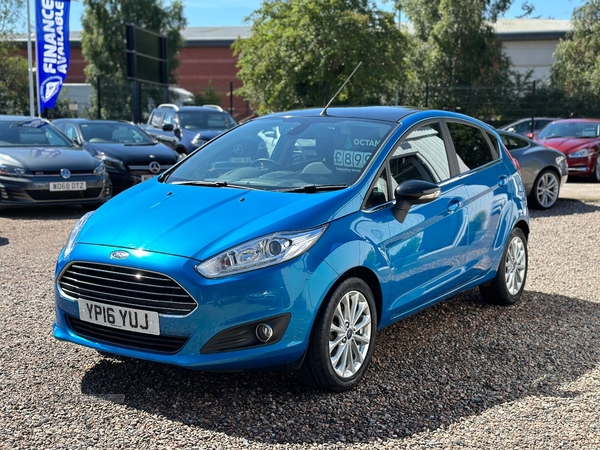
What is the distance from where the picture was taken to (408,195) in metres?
4.43

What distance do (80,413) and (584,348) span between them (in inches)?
130

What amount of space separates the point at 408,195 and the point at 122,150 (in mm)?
9080

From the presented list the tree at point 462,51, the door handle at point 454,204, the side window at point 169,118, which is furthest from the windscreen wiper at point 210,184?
the tree at point 462,51

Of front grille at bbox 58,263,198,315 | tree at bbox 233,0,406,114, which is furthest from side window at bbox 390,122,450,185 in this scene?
tree at bbox 233,0,406,114

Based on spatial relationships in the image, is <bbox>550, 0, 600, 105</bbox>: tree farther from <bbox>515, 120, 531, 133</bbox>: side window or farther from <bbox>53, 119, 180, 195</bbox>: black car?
<bbox>53, 119, 180, 195</bbox>: black car

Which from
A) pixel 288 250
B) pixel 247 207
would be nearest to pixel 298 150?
pixel 247 207

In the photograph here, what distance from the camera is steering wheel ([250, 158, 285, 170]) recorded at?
4781 mm

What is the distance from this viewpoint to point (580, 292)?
6.57m

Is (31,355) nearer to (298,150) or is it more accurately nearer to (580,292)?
(298,150)

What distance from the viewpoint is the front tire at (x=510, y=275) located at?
5.88 metres

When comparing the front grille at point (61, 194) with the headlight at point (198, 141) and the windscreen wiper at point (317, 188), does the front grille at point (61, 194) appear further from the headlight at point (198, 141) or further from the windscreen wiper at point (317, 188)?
the windscreen wiper at point (317, 188)

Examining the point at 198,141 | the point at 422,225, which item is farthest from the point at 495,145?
the point at 198,141

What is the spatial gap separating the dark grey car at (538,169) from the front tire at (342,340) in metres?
8.34

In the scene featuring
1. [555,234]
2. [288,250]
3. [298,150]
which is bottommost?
[555,234]
